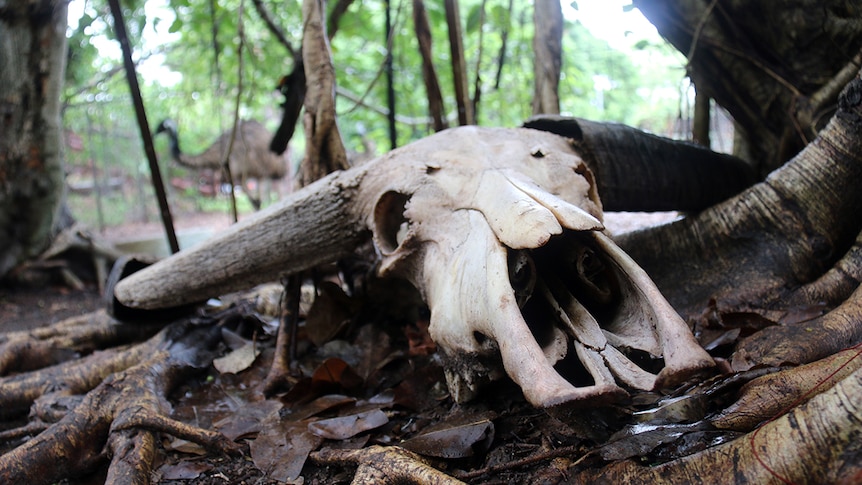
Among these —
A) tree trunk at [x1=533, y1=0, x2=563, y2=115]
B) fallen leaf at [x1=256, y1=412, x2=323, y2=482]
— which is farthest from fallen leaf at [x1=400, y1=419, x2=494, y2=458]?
tree trunk at [x1=533, y1=0, x2=563, y2=115]

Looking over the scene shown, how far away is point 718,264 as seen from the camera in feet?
8.58

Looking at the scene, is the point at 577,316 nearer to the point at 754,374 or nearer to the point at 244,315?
the point at 754,374

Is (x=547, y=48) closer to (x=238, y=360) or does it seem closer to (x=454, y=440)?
(x=238, y=360)

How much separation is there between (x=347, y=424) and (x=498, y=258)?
3.02 ft

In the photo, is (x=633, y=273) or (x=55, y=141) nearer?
(x=633, y=273)

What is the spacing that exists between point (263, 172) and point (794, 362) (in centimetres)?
1294

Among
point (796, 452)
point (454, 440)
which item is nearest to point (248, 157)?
point (454, 440)

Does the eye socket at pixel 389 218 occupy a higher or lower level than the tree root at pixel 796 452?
higher

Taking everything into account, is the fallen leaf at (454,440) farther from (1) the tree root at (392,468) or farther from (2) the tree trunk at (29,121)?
(2) the tree trunk at (29,121)

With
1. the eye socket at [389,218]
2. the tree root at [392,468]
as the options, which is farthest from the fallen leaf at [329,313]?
the tree root at [392,468]

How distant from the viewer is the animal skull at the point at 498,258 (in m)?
1.46

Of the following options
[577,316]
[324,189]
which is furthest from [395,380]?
[577,316]

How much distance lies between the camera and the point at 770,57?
10.0 feet

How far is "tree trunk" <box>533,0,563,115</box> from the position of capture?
4.55 meters
